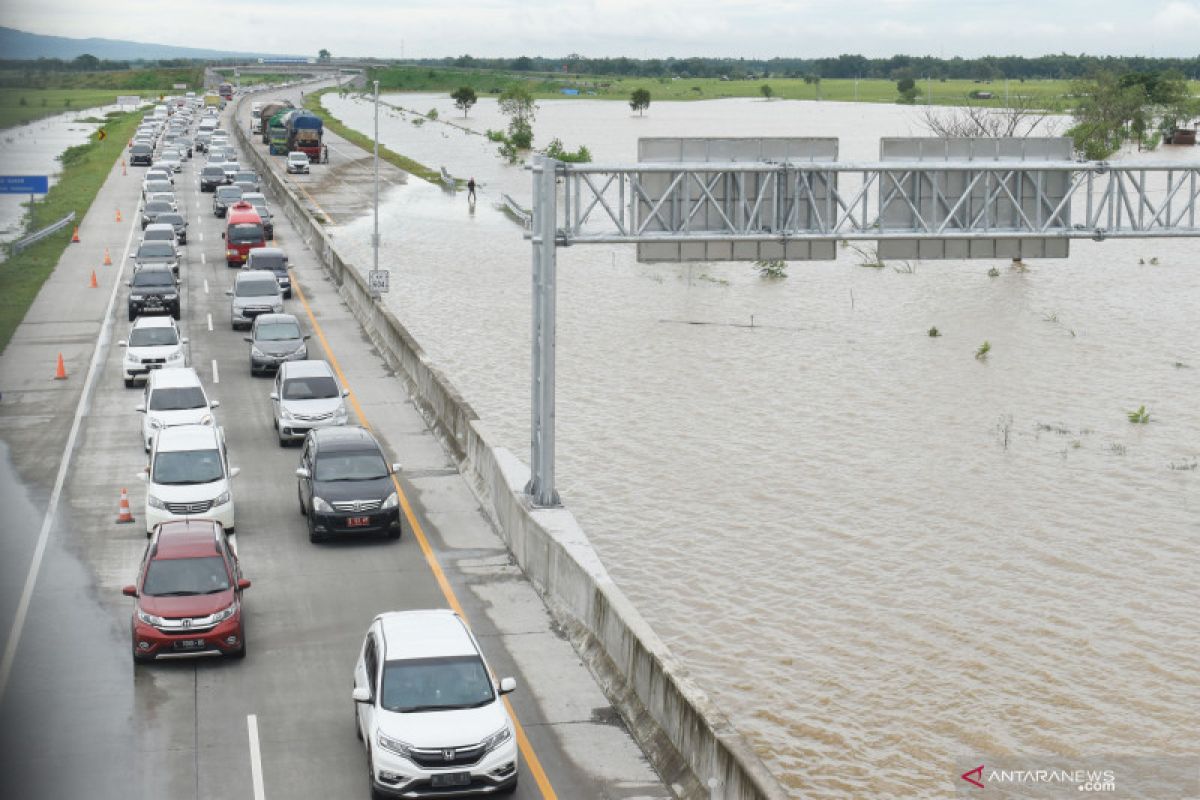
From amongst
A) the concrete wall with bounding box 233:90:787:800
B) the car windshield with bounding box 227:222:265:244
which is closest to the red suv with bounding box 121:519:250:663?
the concrete wall with bounding box 233:90:787:800

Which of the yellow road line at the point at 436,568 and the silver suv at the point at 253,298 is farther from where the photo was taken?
the silver suv at the point at 253,298

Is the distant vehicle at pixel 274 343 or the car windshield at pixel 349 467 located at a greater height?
the distant vehicle at pixel 274 343

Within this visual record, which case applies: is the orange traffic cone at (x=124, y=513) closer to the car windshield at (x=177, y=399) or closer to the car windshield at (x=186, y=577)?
the car windshield at (x=177, y=399)

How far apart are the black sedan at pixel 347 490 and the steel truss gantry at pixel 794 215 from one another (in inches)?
95.9

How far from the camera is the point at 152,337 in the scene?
121 ft

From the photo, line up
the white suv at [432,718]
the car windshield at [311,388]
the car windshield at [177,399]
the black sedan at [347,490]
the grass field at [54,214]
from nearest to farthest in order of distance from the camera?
the white suv at [432,718]
the black sedan at [347,490]
the car windshield at [177,399]
the car windshield at [311,388]
the grass field at [54,214]

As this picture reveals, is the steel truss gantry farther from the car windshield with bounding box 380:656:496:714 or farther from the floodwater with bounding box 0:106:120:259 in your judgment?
the floodwater with bounding box 0:106:120:259

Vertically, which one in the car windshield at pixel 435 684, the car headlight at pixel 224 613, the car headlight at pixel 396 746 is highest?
the car windshield at pixel 435 684

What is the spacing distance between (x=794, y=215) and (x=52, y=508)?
1362 centimetres

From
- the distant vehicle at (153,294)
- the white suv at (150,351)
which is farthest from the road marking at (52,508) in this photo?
the white suv at (150,351)

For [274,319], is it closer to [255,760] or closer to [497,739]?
[255,760]

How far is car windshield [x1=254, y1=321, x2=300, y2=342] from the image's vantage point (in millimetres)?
38094

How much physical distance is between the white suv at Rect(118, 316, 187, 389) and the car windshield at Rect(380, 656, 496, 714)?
2243 cm

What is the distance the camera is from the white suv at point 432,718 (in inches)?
573
